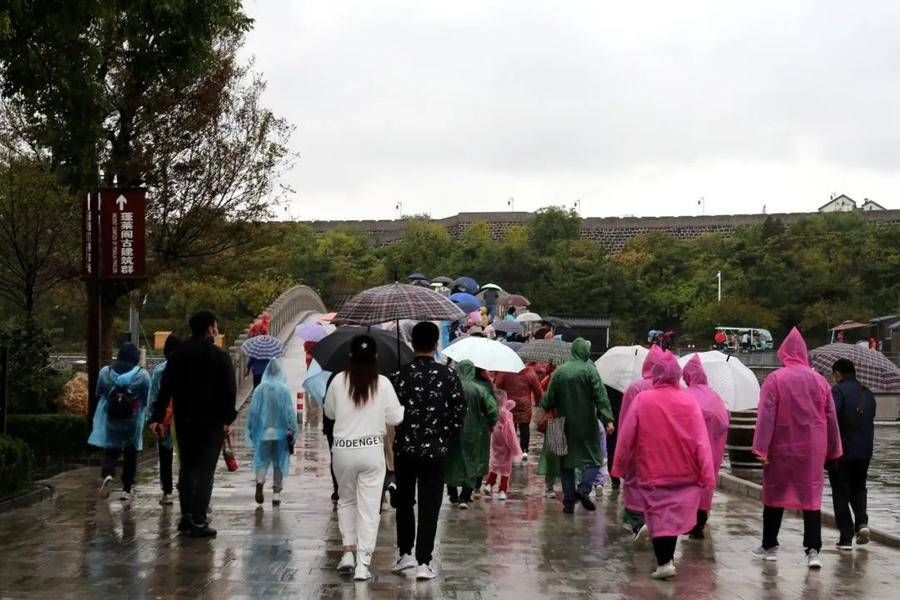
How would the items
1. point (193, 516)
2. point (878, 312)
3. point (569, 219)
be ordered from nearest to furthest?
point (193, 516) < point (878, 312) < point (569, 219)

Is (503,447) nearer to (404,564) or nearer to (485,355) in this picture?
(485,355)

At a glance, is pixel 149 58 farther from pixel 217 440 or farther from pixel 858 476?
pixel 858 476

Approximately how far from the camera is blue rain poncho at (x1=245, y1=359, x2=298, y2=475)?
1310 centimetres

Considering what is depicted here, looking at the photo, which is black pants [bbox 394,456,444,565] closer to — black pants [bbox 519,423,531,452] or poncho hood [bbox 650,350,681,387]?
poncho hood [bbox 650,350,681,387]

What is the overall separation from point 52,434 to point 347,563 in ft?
34.4

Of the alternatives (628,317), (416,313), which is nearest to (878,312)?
(628,317)

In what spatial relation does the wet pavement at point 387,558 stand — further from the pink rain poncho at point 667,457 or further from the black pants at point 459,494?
the pink rain poncho at point 667,457

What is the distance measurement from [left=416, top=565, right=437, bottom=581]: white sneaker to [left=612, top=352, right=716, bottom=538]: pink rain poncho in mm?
1457

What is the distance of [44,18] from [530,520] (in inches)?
244

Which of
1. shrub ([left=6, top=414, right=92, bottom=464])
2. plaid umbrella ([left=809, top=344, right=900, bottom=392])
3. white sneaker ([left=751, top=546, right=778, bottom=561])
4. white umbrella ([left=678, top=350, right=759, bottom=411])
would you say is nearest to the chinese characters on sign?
shrub ([left=6, top=414, right=92, bottom=464])

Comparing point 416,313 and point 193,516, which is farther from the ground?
point 416,313

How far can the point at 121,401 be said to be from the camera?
1316cm

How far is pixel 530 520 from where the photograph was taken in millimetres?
12602

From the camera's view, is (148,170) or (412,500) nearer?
(412,500)
